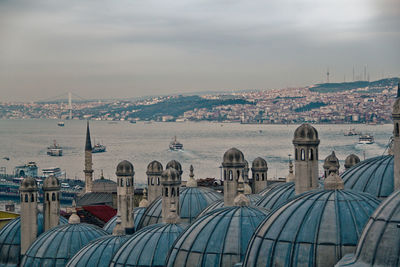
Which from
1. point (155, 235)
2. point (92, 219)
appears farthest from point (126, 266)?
point (92, 219)

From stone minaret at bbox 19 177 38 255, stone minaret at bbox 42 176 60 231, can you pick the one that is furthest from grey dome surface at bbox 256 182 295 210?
stone minaret at bbox 19 177 38 255

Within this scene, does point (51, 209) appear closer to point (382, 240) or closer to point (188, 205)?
point (188, 205)

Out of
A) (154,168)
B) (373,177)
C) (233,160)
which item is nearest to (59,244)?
(154,168)

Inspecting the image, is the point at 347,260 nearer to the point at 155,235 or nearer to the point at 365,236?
the point at 365,236

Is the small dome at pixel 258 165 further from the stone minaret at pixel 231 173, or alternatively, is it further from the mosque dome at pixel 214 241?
the mosque dome at pixel 214 241

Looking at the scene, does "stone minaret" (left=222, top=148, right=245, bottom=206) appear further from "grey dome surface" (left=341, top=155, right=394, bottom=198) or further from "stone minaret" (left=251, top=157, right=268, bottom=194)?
"stone minaret" (left=251, top=157, right=268, bottom=194)

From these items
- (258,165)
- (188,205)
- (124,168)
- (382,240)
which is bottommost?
(188,205)
